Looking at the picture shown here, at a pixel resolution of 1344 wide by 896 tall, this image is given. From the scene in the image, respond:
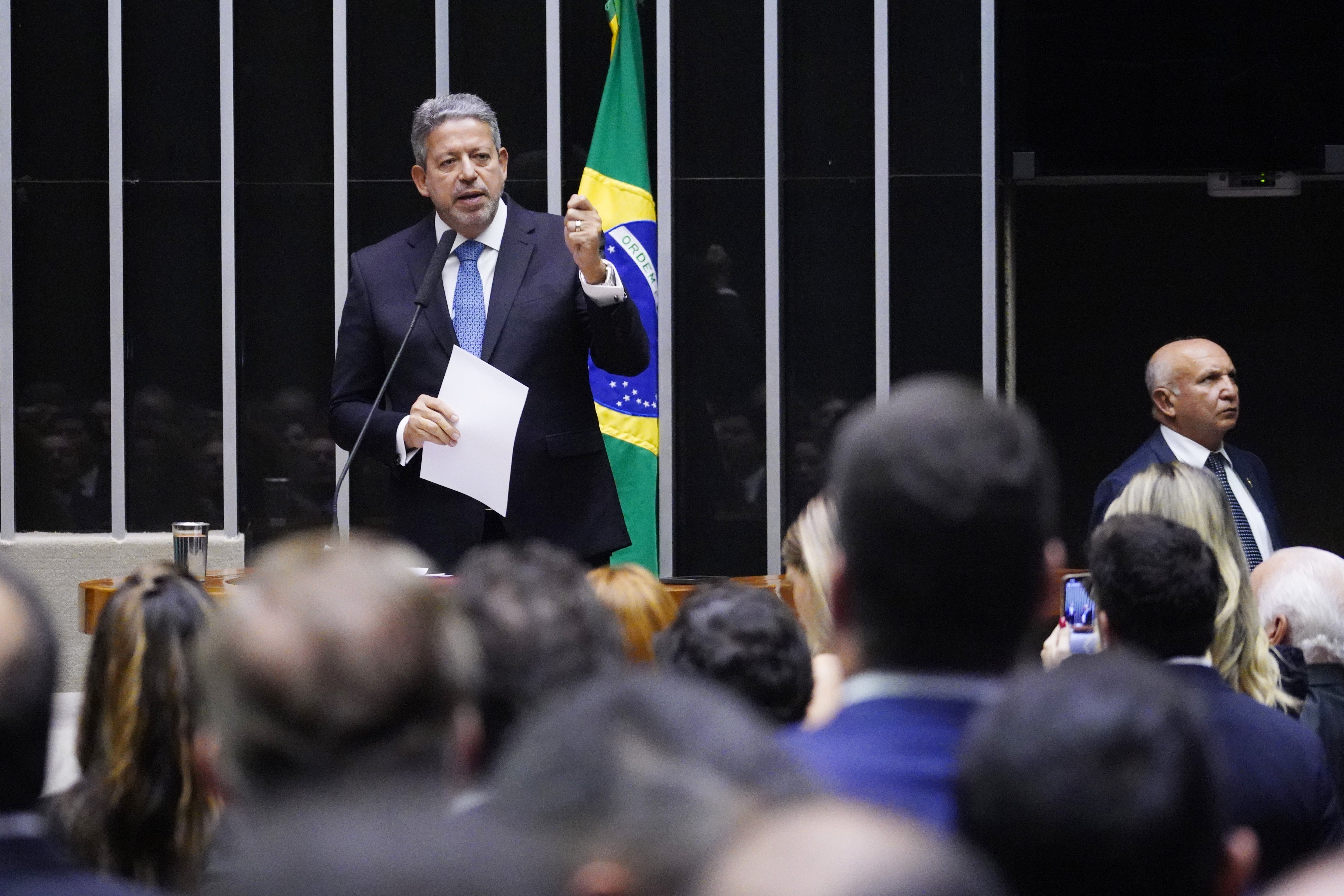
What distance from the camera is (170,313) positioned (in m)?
6.08

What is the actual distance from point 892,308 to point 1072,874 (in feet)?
16.8

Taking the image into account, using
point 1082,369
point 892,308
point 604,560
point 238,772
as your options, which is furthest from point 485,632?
point 1082,369

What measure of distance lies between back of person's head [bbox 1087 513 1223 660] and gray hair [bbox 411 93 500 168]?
6.48 feet

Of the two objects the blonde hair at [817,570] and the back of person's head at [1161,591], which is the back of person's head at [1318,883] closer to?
the back of person's head at [1161,591]

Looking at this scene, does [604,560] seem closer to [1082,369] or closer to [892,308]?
[892,308]

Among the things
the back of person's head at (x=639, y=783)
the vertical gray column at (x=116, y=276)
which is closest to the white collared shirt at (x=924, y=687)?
the back of person's head at (x=639, y=783)

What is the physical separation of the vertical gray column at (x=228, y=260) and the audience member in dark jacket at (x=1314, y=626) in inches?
163

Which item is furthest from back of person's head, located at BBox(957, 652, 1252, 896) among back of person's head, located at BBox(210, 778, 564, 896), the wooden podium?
the wooden podium

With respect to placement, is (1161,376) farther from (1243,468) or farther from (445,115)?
(445,115)

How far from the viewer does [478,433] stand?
11.1 ft

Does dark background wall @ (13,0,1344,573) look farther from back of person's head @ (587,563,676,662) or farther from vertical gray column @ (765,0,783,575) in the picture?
back of person's head @ (587,563,676,662)

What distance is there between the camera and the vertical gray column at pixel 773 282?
602 centimetres

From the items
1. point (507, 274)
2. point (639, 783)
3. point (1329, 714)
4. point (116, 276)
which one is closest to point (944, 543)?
point (639, 783)

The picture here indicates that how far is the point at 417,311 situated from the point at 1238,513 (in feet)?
8.35
